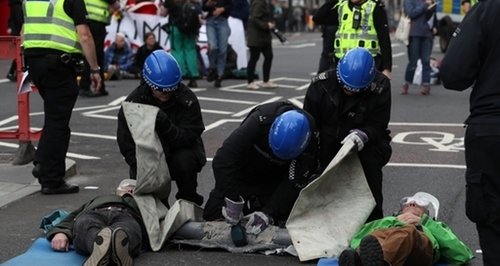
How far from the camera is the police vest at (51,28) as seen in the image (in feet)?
24.6

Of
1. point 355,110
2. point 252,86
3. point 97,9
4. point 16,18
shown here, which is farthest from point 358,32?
point 16,18

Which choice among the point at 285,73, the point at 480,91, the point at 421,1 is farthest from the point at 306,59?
the point at 480,91

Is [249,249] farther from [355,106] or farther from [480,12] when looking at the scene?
[480,12]

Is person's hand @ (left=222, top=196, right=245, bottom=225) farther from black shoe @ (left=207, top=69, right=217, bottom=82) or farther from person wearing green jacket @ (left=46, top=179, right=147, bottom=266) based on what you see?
black shoe @ (left=207, top=69, right=217, bottom=82)

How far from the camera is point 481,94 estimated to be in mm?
4359

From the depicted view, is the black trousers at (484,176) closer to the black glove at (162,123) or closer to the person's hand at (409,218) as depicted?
the person's hand at (409,218)

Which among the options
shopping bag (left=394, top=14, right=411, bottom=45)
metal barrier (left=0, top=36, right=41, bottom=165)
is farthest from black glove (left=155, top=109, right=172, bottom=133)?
shopping bag (left=394, top=14, right=411, bottom=45)

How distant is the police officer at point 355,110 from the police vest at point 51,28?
217 centimetres

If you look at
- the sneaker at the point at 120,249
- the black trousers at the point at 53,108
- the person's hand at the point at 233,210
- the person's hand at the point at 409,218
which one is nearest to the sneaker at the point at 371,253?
the person's hand at the point at 409,218

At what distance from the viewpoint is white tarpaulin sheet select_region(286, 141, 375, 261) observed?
5.74m

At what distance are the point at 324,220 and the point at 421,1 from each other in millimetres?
8605

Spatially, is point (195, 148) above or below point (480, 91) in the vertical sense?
below

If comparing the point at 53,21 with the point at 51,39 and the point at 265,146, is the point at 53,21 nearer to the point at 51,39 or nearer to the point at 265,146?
the point at 51,39

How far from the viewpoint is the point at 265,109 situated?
19.4 ft
